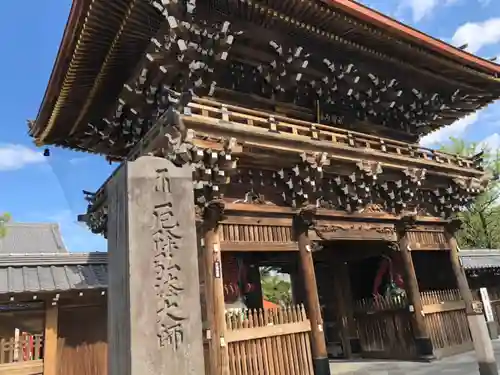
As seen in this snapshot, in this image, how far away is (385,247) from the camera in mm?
10883

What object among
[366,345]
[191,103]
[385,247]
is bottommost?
[366,345]

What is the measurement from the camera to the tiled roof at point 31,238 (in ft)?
49.1

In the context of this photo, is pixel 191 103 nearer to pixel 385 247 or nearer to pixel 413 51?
pixel 413 51

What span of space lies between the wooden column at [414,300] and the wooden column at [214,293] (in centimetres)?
553

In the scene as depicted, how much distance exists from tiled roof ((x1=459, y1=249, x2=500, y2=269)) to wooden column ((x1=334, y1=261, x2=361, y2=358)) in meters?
5.86

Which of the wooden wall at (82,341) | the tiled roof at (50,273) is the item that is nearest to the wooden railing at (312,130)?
the tiled roof at (50,273)

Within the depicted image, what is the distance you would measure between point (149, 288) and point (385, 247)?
8857 millimetres

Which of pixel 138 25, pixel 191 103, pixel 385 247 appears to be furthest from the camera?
pixel 385 247

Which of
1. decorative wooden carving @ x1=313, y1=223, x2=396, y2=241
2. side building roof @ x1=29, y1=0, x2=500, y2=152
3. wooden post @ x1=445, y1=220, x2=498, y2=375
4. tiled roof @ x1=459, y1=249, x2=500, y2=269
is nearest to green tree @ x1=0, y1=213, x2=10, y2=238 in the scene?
side building roof @ x1=29, y1=0, x2=500, y2=152

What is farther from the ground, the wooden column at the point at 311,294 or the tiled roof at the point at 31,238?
the tiled roof at the point at 31,238

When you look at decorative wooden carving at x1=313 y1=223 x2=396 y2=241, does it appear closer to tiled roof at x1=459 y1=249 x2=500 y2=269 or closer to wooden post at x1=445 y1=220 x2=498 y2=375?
wooden post at x1=445 y1=220 x2=498 y2=375

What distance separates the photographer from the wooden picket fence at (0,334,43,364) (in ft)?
25.9

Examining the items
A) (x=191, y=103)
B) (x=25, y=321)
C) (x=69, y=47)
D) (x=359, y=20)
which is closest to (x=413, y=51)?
(x=359, y=20)

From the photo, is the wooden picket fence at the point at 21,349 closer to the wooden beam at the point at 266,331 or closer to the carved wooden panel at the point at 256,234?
the wooden beam at the point at 266,331
